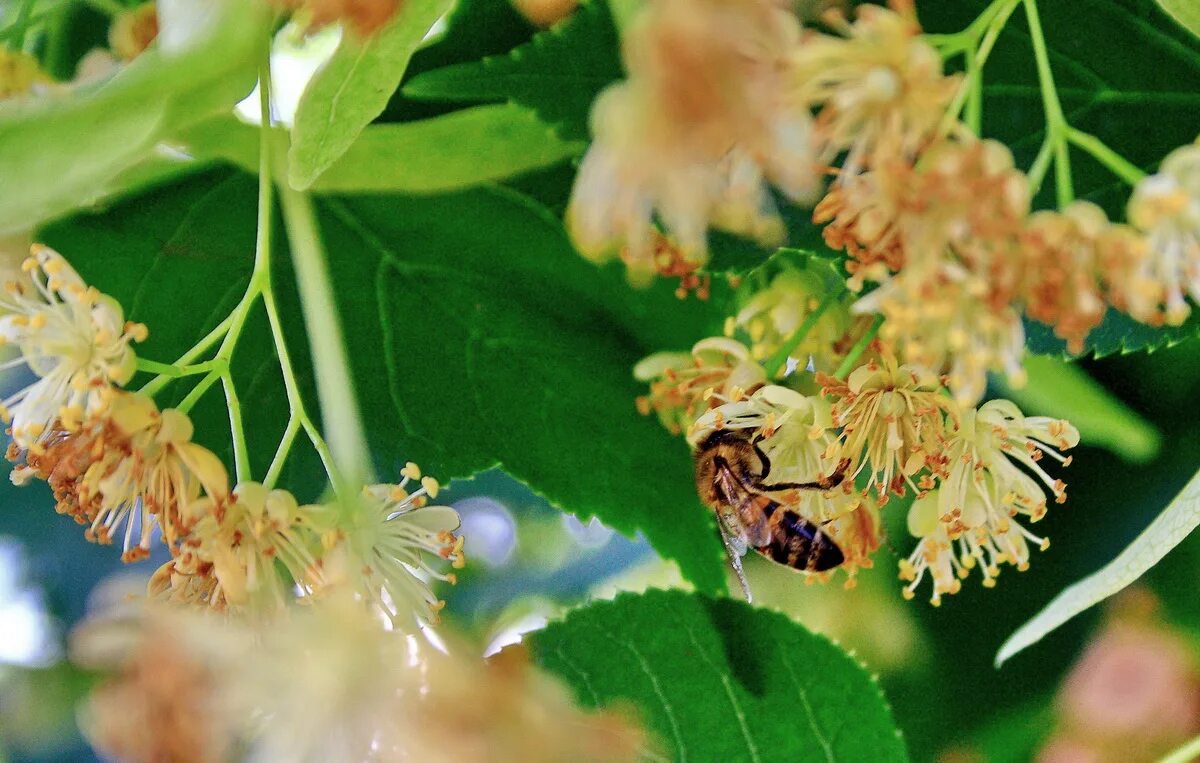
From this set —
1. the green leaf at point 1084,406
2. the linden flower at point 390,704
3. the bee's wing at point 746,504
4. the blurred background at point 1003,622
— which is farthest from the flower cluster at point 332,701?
the green leaf at point 1084,406

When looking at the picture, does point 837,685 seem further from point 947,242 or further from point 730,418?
point 947,242

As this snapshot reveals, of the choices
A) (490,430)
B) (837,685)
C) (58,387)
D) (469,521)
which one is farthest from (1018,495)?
(469,521)

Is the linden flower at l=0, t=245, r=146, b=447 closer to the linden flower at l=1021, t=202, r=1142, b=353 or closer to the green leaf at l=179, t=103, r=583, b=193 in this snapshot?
the green leaf at l=179, t=103, r=583, b=193

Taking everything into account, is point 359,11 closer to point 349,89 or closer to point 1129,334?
point 349,89

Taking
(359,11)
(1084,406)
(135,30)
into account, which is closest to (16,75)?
(135,30)

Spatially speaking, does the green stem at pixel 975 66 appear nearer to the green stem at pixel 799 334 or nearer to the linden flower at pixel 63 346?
the green stem at pixel 799 334
